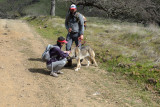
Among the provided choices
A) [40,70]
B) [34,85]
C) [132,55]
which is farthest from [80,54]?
[34,85]

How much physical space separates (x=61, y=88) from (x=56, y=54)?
54.2 inches

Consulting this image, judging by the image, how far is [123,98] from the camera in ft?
18.7

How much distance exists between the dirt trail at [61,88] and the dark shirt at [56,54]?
605 mm

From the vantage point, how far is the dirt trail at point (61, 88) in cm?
518

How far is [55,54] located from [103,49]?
4213 millimetres

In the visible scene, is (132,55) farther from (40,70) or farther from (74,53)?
(40,70)

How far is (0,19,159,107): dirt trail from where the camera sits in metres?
5.18

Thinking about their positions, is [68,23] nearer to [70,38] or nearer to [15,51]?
[70,38]

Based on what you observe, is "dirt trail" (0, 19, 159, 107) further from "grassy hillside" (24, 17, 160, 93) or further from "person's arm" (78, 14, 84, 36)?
"person's arm" (78, 14, 84, 36)

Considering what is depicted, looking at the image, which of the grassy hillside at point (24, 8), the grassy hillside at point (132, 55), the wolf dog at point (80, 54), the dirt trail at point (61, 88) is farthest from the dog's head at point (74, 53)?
the grassy hillside at point (24, 8)

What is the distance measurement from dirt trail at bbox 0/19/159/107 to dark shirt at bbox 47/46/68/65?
0.60 metres

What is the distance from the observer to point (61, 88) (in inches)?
238

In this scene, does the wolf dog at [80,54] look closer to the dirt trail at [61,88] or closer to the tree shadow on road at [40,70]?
the dirt trail at [61,88]

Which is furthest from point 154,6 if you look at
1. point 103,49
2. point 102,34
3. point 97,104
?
point 97,104
